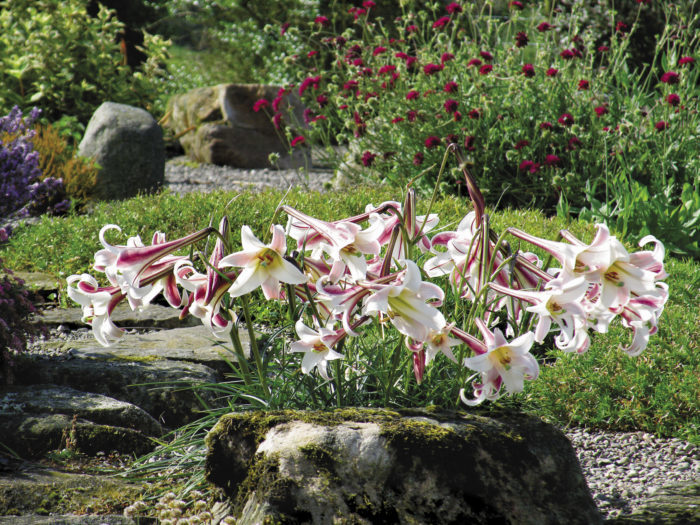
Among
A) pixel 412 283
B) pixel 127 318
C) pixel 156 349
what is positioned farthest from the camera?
pixel 127 318

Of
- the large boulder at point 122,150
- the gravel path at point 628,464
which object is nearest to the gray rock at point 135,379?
the gravel path at point 628,464

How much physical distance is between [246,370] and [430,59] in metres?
5.19

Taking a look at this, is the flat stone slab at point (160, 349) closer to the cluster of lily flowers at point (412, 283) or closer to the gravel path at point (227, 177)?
the cluster of lily flowers at point (412, 283)

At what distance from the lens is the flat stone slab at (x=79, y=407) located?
111 inches

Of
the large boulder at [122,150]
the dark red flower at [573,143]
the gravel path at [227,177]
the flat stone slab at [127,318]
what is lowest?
the gravel path at [227,177]

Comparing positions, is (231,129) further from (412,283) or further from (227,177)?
(412,283)

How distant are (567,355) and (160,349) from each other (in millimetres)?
2082

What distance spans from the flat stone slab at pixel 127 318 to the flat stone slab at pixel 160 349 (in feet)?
1.44

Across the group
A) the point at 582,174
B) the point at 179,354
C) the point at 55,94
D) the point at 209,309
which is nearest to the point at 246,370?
the point at 209,309

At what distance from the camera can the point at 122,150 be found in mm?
8273

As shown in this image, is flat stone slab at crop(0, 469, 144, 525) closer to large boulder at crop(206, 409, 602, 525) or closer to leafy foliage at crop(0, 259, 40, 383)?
large boulder at crop(206, 409, 602, 525)

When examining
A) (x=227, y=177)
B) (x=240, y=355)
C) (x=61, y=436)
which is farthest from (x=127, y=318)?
(x=227, y=177)

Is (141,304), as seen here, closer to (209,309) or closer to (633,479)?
(209,309)

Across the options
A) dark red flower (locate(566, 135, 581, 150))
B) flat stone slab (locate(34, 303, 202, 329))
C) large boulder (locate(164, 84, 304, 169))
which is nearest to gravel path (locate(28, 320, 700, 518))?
flat stone slab (locate(34, 303, 202, 329))
